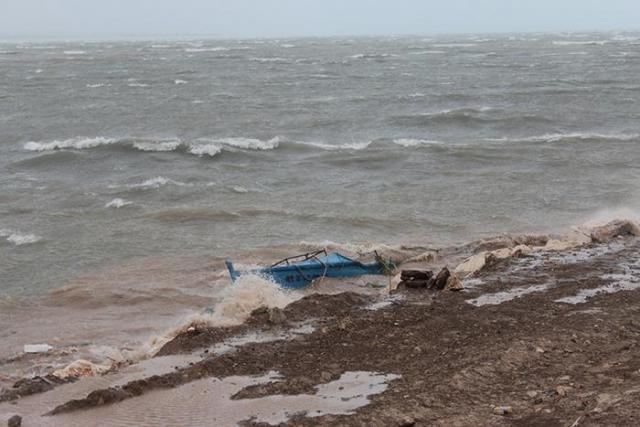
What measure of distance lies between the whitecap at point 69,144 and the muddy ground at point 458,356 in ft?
61.3

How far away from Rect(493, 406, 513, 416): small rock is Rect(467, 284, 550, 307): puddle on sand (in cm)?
378

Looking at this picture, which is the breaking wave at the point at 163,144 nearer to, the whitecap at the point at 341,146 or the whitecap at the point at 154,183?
the whitecap at the point at 341,146

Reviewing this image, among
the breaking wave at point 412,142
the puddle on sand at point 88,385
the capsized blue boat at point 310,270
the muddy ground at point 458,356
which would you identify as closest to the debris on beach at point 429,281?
the muddy ground at point 458,356

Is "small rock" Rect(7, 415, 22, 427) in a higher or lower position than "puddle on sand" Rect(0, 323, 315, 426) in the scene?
higher

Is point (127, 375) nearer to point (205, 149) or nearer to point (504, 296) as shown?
point (504, 296)

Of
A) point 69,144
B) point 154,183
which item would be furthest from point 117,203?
point 69,144

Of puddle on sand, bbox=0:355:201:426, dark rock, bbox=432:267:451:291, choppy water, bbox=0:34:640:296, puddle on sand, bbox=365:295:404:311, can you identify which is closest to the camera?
puddle on sand, bbox=0:355:201:426

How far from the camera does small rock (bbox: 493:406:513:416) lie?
6614mm

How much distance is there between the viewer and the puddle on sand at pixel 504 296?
10.6 meters

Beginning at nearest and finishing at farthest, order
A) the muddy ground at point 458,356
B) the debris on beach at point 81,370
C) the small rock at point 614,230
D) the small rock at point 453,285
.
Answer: the muddy ground at point 458,356 < the debris on beach at point 81,370 < the small rock at point 453,285 < the small rock at point 614,230

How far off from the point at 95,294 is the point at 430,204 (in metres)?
9.65

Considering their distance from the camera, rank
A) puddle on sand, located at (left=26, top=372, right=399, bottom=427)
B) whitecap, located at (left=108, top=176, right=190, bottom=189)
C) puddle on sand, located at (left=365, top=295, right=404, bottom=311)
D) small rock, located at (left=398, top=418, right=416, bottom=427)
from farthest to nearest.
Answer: whitecap, located at (left=108, top=176, right=190, bottom=189) < puddle on sand, located at (left=365, top=295, right=404, bottom=311) < puddle on sand, located at (left=26, top=372, right=399, bottom=427) < small rock, located at (left=398, top=418, right=416, bottom=427)

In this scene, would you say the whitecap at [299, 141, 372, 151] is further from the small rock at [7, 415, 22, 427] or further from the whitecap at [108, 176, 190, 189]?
the small rock at [7, 415, 22, 427]

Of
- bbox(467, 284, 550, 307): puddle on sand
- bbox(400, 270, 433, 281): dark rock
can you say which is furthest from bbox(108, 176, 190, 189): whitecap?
bbox(467, 284, 550, 307): puddle on sand
